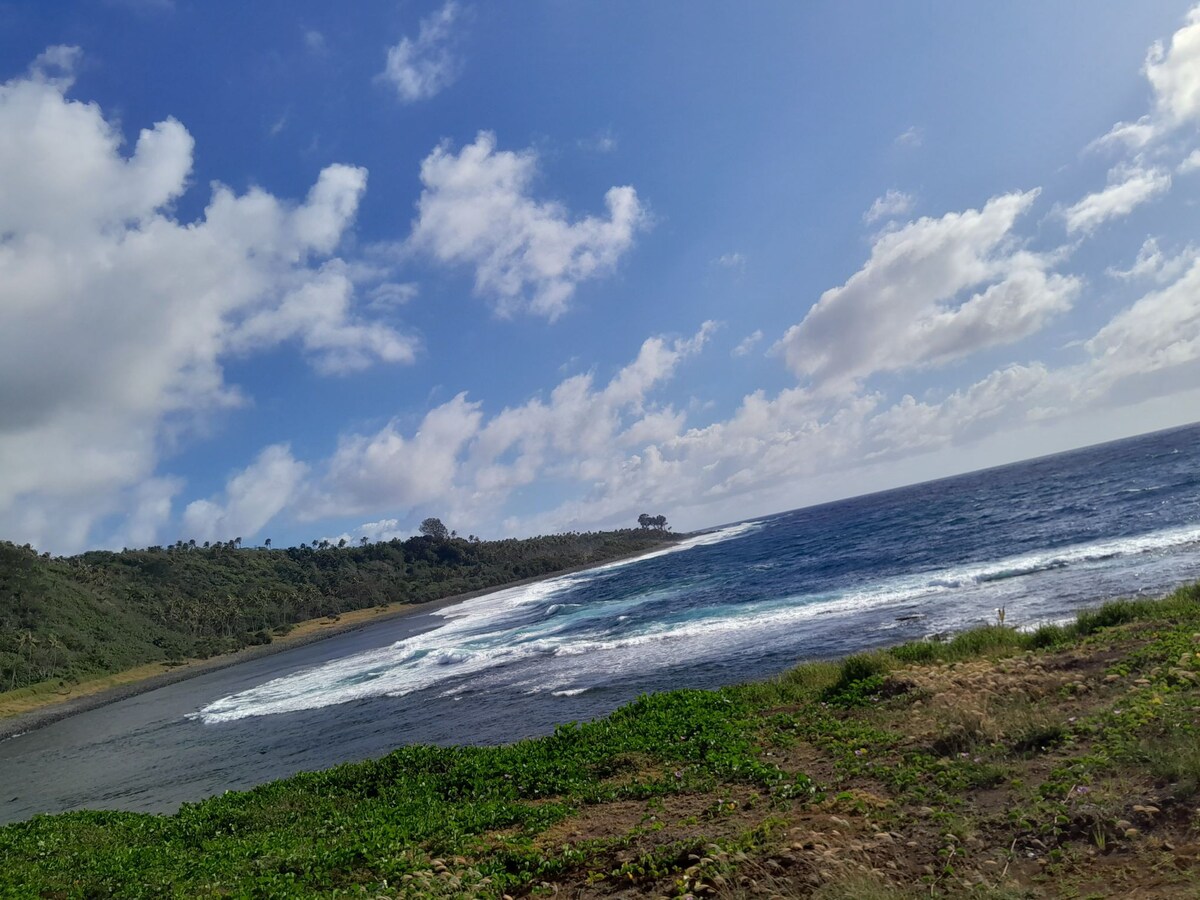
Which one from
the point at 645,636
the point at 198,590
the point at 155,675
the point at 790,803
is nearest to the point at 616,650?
the point at 645,636

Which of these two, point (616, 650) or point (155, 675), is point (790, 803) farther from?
point (155, 675)

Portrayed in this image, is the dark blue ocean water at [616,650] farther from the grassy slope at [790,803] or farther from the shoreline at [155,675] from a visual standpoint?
the grassy slope at [790,803]

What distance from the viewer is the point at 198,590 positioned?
140m

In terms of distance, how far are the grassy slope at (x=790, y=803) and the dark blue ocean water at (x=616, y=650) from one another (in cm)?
614

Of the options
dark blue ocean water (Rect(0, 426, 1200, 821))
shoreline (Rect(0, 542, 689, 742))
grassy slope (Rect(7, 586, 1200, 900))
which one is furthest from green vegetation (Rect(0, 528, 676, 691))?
grassy slope (Rect(7, 586, 1200, 900))

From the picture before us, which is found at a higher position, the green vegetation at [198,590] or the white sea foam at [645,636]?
the green vegetation at [198,590]

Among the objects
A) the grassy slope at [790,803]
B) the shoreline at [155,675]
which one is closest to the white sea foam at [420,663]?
the grassy slope at [790,803]

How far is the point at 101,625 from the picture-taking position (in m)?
97.1

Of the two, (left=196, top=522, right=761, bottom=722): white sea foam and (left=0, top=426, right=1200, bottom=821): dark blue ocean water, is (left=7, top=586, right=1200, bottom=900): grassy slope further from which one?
(left=196, top=522, right=761, bottom=722): white sea foam

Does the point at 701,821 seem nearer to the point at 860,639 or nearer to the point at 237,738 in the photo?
the point at 860,639

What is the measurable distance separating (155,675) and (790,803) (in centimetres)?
9276

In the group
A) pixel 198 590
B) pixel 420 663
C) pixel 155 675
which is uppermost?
pixel 198 590

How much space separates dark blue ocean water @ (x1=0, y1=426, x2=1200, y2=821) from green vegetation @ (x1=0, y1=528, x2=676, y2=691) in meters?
39.0

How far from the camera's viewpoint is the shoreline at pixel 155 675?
57969 mm
